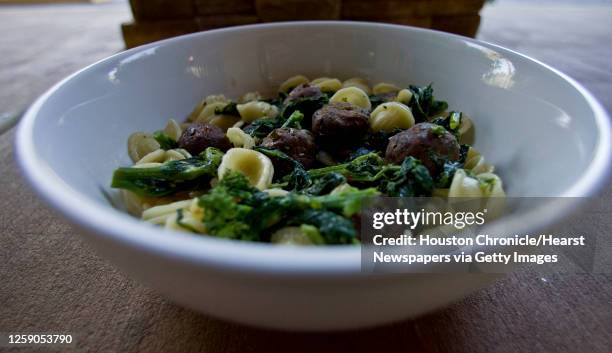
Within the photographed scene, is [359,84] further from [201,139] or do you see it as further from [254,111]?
[201,139]

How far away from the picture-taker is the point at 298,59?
1.95 metres

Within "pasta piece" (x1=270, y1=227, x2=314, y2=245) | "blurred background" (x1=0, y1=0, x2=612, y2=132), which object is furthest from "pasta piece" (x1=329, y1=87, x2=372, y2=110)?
"blurred background" (x1=0, y1=0, x2=612, y2=132)

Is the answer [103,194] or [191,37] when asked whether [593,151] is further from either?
[191,37]

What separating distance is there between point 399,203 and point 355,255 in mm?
496

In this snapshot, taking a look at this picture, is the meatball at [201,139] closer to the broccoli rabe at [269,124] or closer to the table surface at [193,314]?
the broccoli rabe at [269,124]

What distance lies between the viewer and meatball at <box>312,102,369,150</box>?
4.66 ft

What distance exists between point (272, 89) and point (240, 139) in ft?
1.93

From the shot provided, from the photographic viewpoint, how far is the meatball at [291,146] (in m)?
1.33

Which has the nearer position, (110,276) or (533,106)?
(110,276)

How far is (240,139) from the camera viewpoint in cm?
146

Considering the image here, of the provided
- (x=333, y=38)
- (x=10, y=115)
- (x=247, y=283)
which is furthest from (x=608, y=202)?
(x=10, y=115)

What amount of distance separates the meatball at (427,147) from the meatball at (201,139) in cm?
58

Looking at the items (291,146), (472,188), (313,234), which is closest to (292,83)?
(291,146)

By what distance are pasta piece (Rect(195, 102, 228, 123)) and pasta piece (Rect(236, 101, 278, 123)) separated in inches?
3.1
